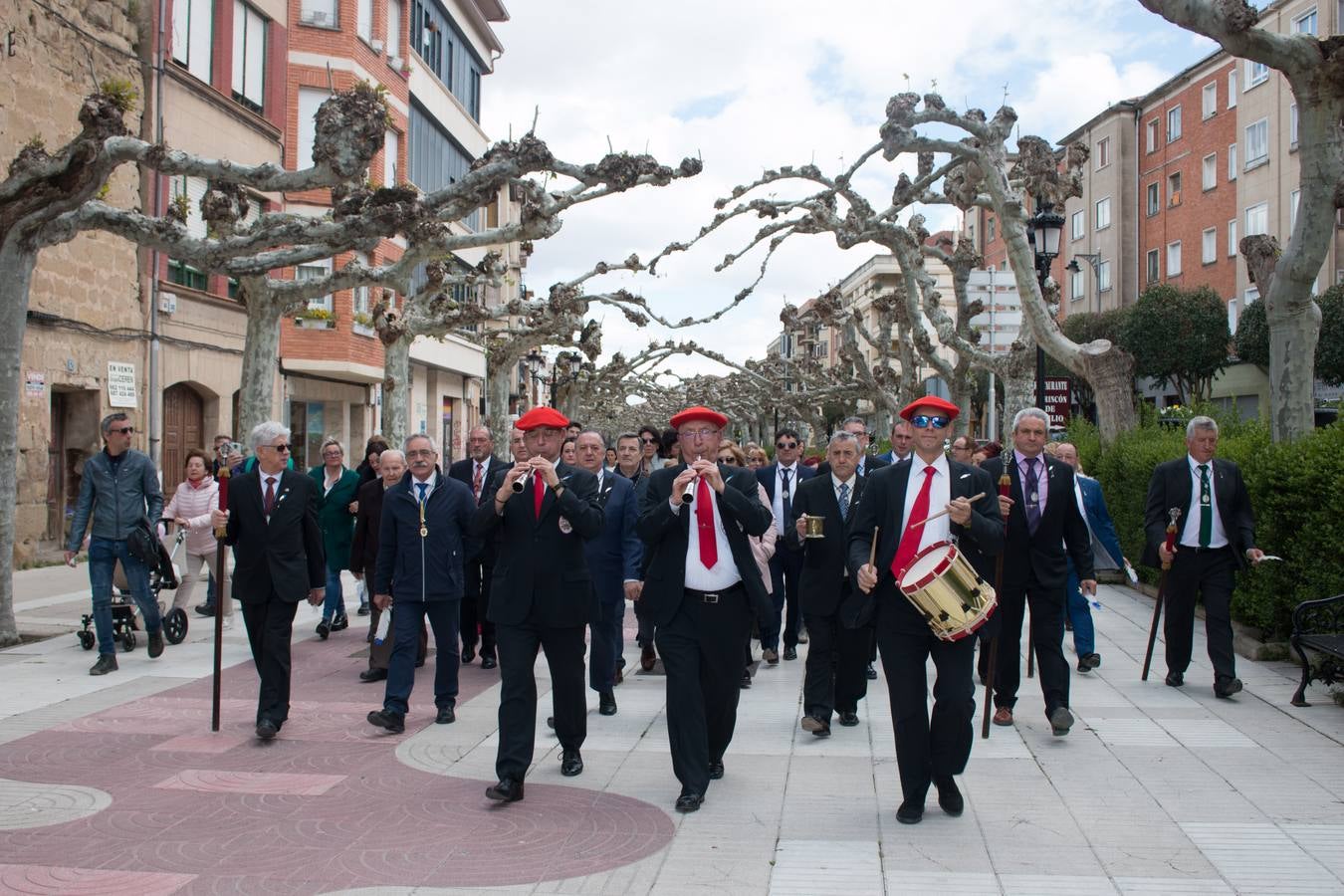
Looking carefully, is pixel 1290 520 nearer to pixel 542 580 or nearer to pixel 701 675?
pixel 701 675

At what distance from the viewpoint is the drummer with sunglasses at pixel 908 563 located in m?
5.74

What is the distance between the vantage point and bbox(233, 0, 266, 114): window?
23.9 meters

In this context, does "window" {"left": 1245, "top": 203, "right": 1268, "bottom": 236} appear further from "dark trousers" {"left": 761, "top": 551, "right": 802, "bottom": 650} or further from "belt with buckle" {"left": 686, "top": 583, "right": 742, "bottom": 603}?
"belt with buckle" {"left": 686, "top": 583, "right": 742, "bottom": 603}

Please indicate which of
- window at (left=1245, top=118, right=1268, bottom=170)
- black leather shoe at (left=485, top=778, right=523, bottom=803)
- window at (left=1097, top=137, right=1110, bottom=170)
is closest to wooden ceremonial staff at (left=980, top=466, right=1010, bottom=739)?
black leather shoe at (left=485, top=778, right=523, bottom=803)

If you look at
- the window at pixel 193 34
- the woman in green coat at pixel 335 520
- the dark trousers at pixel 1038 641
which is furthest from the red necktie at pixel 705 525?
the window at pixel 193 34

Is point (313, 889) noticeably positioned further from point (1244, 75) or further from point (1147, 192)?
point (1147, 192)

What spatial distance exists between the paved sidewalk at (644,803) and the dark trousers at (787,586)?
143cm

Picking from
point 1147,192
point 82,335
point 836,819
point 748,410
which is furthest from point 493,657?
point 748,410

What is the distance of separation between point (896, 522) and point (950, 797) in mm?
1351

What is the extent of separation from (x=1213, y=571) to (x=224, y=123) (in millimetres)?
20256

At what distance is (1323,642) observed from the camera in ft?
26.5

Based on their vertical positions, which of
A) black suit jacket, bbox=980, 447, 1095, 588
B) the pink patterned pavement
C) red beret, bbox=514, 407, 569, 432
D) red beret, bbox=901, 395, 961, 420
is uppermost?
red beret, bbox=901, 395, 961, 420

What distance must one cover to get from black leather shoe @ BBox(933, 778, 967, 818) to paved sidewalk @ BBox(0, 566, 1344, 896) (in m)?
0.08

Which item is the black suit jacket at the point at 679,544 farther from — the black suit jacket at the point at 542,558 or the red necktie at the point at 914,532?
the red necktie at the point at 914,532
